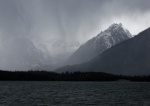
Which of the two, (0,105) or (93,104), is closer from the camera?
(0,105)

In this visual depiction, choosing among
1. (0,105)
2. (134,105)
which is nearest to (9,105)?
(0,105)

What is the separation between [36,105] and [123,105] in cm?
3183

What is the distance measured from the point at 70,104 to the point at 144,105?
88.7 feet

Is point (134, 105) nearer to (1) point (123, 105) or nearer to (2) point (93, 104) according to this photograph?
(1) point (123, 105)

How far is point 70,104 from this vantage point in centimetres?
11300

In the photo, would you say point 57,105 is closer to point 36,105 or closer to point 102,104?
point 36,105

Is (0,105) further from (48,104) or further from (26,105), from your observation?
(48,104)

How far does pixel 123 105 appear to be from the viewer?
112250 millimetres

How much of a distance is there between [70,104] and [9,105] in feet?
72.6

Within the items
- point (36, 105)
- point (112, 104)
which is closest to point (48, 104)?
point (36, 105)

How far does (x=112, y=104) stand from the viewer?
115188mm

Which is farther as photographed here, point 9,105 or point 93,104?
point 93,104

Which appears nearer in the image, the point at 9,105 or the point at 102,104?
the point at 9,105

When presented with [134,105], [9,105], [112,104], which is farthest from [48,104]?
[134,105]
